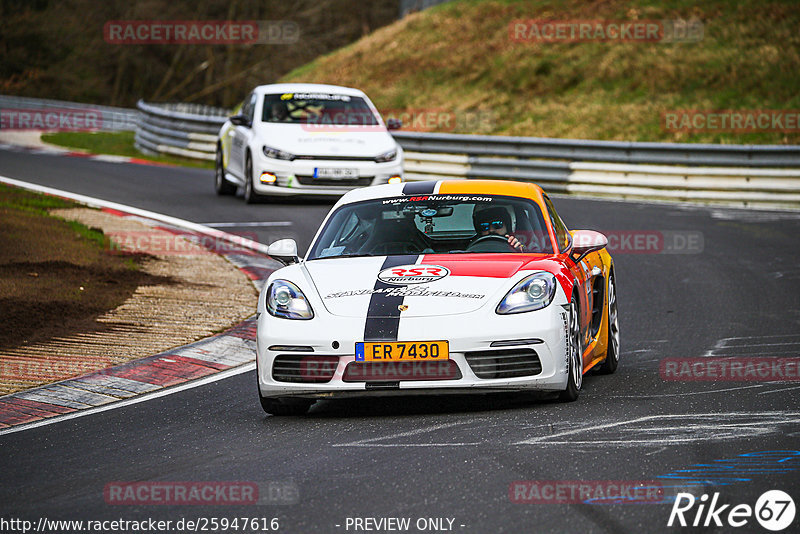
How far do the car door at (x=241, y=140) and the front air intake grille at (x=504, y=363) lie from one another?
12.1 meters

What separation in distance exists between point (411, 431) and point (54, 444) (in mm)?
1846

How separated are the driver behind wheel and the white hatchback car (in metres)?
9.72

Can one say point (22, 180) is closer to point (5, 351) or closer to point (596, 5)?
point (5, 351)

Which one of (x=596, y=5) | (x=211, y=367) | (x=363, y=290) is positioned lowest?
(x=211, y=367)

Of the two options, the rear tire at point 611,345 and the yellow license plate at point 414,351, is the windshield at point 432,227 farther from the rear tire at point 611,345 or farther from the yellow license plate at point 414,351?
the yellow license plate at point 414,351

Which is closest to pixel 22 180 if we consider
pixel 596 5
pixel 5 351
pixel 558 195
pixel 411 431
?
pixel 558 195

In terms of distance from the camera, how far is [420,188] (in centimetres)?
849

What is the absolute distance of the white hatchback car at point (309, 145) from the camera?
58.5 ft

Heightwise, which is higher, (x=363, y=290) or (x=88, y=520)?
(x=363, y=290)

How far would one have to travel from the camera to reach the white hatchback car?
1784cm

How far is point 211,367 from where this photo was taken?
896cm

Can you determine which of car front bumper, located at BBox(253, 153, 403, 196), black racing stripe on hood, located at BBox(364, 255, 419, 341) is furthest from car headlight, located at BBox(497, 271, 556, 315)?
car front bumper, located at BBox(253, 153, 403, 196)

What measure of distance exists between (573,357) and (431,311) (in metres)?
0.91

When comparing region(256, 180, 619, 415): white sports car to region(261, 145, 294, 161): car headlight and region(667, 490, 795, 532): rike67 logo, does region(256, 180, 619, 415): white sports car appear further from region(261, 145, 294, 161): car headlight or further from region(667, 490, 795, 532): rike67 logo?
region(261, 145, 294, 161): car headlight
